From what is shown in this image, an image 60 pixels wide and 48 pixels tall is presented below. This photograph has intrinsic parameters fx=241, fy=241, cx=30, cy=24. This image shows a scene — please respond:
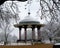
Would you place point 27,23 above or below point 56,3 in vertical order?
below

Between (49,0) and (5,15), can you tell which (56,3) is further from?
(5,15)

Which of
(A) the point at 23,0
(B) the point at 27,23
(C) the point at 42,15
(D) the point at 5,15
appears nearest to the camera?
(A) the point at 23,0

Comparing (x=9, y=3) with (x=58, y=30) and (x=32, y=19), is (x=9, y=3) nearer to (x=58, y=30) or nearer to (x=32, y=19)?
(x=32, y=19)

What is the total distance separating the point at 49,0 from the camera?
350 inches

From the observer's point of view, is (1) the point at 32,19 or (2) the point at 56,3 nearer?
(2) the point at 56,3

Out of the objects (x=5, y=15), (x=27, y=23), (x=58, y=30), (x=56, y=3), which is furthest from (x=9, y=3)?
(x=58, y=30)

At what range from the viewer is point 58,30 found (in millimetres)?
52781

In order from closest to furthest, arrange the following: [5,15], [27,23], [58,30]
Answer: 1. [5,15]
2. [27,23]
3. [58,30]

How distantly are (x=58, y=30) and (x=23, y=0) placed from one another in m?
44.9

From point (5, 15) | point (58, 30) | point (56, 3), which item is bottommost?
point (58, 30)

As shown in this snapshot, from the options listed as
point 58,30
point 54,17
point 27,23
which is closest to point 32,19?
point 27,23

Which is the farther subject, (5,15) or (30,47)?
(5,15)

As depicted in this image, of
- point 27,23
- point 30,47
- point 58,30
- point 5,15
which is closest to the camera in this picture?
point 30,47

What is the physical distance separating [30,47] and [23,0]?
231cm
